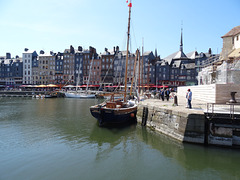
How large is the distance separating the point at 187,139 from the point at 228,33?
28.5 meters

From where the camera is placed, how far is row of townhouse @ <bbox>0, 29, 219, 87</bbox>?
77.6 metres

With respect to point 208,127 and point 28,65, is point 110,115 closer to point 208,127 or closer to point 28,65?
point 208,127

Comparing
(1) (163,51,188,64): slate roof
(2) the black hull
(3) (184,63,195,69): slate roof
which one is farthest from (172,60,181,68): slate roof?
(2) the black hull

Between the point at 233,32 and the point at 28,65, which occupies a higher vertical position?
the point at 28,65

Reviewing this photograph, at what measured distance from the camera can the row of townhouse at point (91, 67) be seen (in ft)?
254

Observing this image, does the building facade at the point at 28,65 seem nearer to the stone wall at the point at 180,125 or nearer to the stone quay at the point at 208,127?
the stone wall at the point at 180,125

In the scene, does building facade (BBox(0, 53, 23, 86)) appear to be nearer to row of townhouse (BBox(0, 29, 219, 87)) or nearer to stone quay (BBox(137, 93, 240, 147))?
row of townhouse (BBox(0, 29, 219, 87))

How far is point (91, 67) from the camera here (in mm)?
91250

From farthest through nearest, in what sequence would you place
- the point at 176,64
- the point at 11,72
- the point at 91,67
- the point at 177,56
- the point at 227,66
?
the point at 11,72 → the point at 91,67 → the point at 177,56 → the point at 176,64 → the point at 227,66

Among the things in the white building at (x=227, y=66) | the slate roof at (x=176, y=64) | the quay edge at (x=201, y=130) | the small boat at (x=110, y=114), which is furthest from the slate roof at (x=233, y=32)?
the slate roof at (x=176, y=64)

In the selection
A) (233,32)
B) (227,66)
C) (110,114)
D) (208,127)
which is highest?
(233,32)

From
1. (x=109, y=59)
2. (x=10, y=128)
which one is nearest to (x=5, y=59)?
(x=109, y=59)

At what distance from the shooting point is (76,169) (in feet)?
30.2

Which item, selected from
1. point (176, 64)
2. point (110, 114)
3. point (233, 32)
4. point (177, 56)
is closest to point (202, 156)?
point (110, 114)
